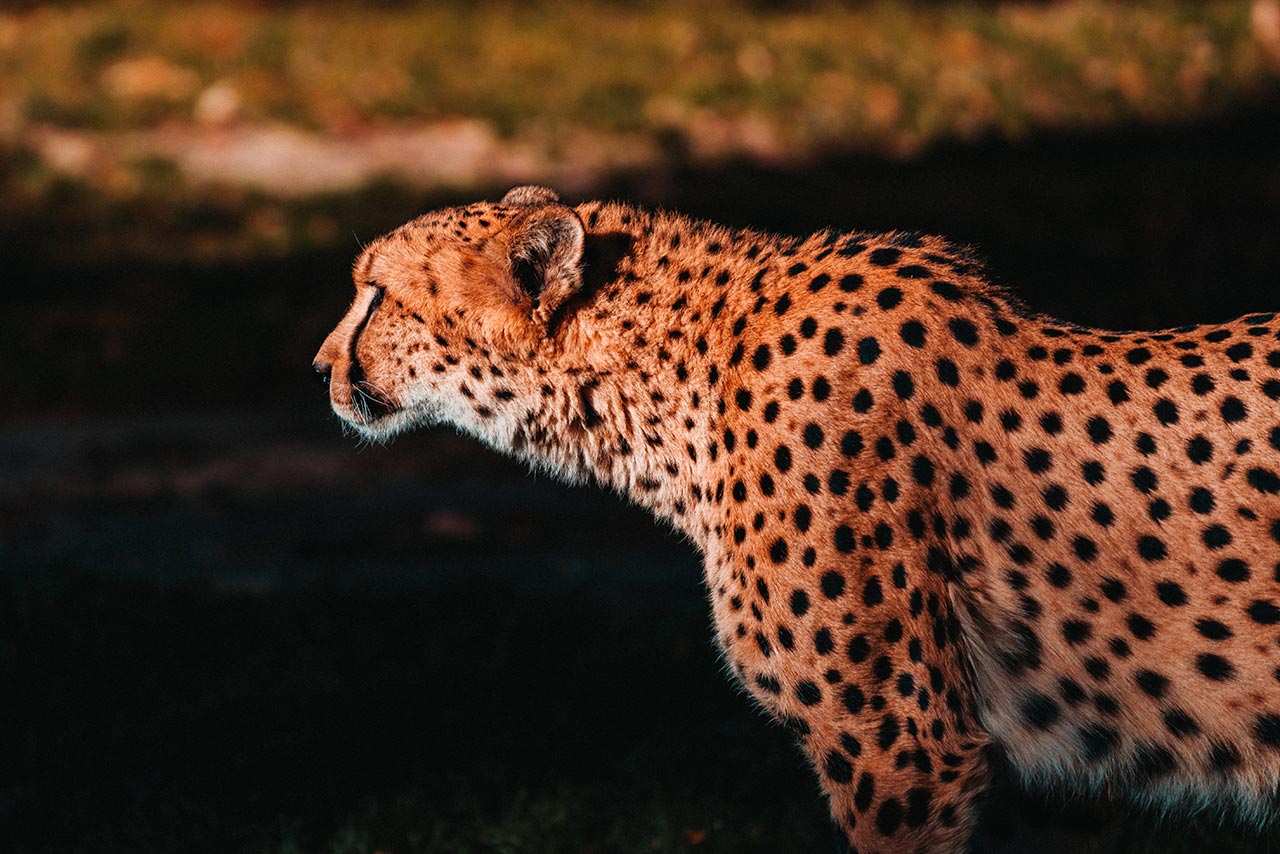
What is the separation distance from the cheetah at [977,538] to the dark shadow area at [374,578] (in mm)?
558

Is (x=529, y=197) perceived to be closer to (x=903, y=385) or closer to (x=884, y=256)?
(x=884, y=256)

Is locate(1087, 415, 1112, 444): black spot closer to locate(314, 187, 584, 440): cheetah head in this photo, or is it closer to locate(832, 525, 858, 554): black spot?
locate(832, 525, 858, 554): black spot

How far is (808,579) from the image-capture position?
2752mm

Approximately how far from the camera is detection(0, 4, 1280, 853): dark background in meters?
3.78

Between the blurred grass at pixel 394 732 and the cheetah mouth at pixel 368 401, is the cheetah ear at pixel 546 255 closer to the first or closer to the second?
the cheetah mouth at pixel 368 401

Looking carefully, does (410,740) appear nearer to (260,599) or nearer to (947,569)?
(260,599)

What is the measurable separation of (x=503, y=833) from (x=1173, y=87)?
26.1ft

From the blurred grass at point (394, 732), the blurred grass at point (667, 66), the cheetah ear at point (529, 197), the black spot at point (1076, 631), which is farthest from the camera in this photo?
the blurred grass at point (667, 66)

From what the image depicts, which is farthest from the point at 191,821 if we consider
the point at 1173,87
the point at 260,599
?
the point at 1173,87

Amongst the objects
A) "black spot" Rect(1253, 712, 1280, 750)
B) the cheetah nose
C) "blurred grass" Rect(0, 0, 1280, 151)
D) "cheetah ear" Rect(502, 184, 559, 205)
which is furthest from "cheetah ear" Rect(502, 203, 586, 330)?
"blurred grass" Rect(0, 0, 1280, 151)

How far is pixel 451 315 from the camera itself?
3.22 metres

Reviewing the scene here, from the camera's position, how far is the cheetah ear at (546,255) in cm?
304

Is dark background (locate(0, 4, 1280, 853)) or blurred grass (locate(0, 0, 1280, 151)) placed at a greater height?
blurred grass (locate(0, 0, 1280, 151))

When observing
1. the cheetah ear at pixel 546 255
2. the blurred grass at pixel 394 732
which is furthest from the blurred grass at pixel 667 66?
the cheetah ear at pixel 546 255
